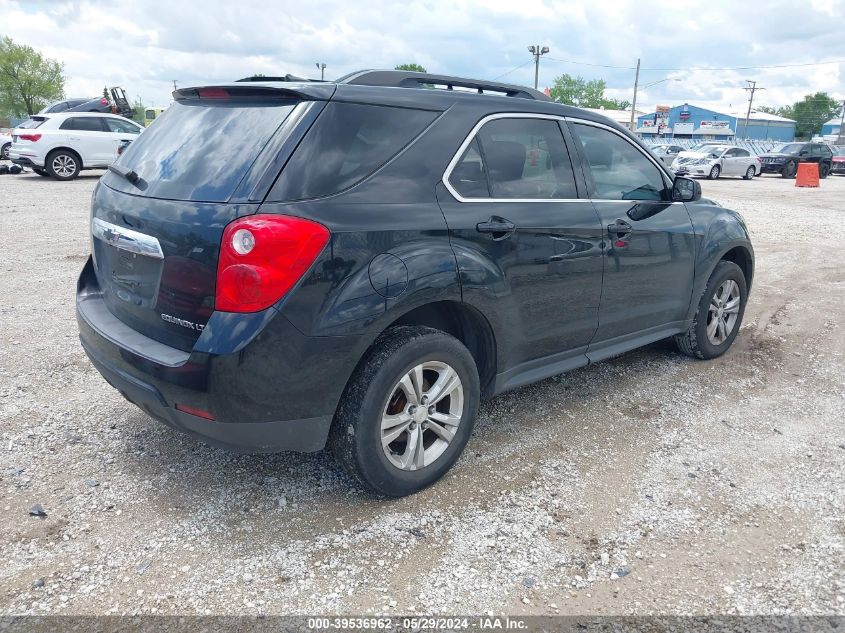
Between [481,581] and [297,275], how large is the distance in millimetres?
1356

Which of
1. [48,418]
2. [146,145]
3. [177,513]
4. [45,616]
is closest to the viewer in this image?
[45,616]

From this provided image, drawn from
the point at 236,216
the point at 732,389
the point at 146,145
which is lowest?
the point at 732,389

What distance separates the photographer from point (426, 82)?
3.49m

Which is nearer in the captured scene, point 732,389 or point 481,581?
point 481,581

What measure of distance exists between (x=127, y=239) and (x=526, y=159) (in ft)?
6.39

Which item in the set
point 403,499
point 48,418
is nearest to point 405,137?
point 403,499

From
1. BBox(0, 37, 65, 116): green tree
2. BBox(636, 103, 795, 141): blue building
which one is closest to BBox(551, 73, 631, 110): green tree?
BBox(636, 103, 795, 141): blue building

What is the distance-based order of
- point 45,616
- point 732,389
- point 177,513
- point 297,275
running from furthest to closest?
point 732,389 < point 177,513 < point 297,275 < point 45,616

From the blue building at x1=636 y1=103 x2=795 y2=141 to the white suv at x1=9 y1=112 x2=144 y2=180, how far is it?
8080cm

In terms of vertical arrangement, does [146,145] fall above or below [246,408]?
above

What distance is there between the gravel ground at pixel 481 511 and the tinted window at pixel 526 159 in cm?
135

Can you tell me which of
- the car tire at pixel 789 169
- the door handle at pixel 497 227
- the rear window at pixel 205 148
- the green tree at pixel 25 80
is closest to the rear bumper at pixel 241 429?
the rear window at pixel 205 148

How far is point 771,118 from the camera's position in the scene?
320 feet

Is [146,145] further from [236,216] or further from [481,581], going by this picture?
[481,581]
